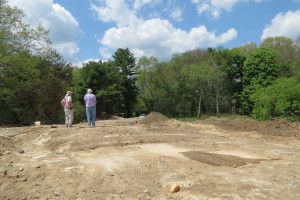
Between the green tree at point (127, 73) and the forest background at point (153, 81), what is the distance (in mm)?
187

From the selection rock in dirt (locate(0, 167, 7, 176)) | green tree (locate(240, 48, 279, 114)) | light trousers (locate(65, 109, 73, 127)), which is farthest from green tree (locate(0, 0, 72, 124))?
green tree (locate(240, 48, 279, 114))

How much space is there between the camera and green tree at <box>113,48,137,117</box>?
4212 centimetres

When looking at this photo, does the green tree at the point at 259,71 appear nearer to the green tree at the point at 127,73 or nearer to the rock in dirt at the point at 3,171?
the green tree at the point at 127,73

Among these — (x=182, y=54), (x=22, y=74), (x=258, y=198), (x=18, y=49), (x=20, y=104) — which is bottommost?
(x=258, y=198)

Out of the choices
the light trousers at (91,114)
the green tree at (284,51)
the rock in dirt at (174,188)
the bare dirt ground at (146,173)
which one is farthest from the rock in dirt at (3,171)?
the green tree at (284,51)

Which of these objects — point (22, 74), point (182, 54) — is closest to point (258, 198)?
point (22, 74)

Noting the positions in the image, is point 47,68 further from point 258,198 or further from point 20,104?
point 258,198

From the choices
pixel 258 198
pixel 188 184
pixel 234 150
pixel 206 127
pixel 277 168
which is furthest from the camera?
pixel 206 127

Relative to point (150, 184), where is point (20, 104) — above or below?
above

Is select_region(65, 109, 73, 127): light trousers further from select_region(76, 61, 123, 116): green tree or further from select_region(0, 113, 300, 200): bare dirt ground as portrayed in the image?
select_region(76, 61, 123, 116): green tree

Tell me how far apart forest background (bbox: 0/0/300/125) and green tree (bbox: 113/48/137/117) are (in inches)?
7.4

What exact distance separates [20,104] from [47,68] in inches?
153

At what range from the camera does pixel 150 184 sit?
3695 mm

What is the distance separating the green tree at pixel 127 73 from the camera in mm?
42125
